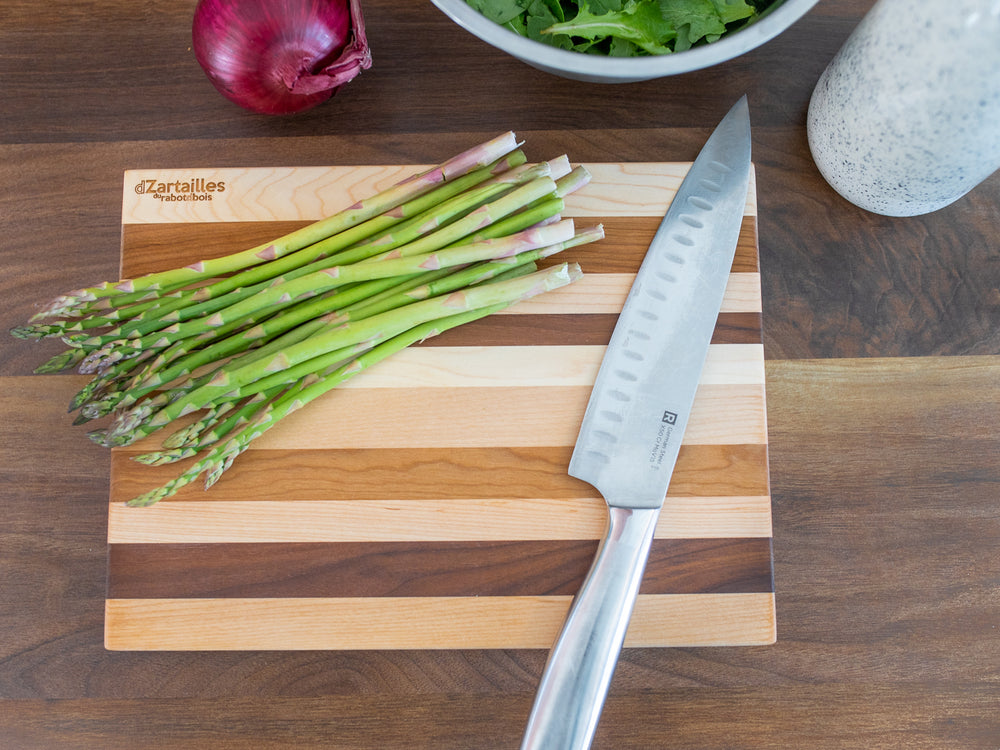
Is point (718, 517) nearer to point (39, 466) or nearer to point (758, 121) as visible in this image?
point (758, 121)

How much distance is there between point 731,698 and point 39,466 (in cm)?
102

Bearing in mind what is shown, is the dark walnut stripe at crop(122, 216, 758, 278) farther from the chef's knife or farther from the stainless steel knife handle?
the stainless steel knife handle

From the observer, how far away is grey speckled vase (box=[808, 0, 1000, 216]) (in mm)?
737

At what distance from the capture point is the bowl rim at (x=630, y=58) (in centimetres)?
81

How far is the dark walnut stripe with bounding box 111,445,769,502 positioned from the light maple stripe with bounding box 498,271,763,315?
18cm

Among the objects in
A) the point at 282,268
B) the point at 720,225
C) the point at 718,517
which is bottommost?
the point at 718,517

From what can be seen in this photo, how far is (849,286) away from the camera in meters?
1.04

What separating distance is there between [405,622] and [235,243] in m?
0.55

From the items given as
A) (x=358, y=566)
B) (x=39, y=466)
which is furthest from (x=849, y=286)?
(x=39, y=466)

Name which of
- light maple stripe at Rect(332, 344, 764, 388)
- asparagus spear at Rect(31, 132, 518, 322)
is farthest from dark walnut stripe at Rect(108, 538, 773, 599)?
asparagus spear at Rect(31, 132, 518, 322)

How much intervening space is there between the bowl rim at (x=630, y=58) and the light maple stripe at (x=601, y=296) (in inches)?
10.2

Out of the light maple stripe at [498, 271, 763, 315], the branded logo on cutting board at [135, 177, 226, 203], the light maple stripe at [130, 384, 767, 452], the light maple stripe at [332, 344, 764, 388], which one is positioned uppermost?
the branded logo on cutting board at [135, 177, 226, 203]

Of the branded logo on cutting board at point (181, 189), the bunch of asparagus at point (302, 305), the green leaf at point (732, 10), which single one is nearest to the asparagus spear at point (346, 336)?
the bunch of asparagus at point (302, 305)

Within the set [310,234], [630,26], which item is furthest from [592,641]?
[630,26]
